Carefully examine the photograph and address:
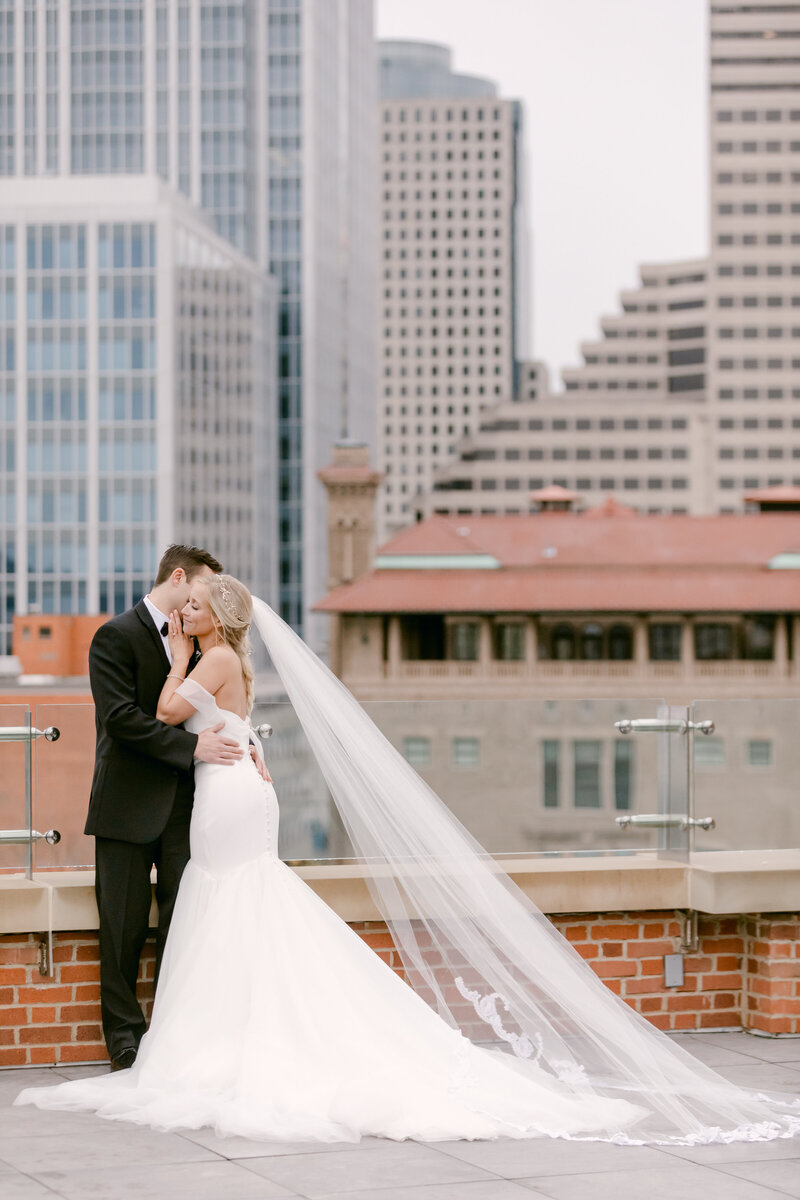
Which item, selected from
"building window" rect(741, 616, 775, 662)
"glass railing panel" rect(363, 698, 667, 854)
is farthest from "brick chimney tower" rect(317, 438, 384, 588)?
"glass railing panel" rect(363, 698, 667, 854)

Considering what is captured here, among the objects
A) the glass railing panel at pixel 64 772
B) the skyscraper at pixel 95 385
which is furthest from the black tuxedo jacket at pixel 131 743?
the skyscraper at pixel 95 385

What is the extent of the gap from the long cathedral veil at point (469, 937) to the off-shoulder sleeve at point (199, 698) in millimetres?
313

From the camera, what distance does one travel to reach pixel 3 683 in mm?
80500

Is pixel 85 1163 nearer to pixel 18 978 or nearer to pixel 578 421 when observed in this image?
pixel 18 978

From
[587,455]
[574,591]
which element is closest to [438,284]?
[587,455]

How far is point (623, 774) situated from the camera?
24.7 feet

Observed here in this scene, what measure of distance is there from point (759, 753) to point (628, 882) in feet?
3.16

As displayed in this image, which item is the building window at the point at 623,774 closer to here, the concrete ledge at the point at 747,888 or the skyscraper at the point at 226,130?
the concrete ledge at the point at 747,888

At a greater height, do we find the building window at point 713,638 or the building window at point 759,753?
the building window at point 759,753

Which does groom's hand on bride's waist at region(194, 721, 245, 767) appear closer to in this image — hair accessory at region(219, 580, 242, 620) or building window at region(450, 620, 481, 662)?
hair accessory at region(219, 580, 242, 620)

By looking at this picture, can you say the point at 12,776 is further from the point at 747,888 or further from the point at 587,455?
the point at 587,455

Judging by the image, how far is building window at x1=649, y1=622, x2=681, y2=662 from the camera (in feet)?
279

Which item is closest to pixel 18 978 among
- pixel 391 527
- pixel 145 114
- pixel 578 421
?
pixel 145 114

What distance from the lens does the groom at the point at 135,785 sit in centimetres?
597
